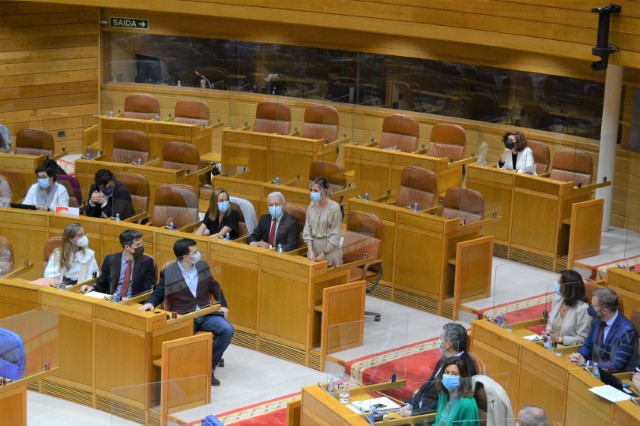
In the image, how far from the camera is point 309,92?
1580 centimetres

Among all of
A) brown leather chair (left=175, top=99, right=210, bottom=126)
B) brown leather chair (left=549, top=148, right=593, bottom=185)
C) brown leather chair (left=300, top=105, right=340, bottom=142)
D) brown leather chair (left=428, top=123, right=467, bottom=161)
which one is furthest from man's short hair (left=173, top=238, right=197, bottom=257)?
brown leather chair (left=175, top=99, right=210, bottom=126)

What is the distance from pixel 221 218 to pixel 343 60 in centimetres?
536

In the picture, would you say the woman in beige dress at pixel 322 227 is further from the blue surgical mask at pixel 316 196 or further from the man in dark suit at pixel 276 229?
the man in dark suit at pixel 276 229

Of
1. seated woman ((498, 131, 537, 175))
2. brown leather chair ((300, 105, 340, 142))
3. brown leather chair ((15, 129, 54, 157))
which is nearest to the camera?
seated woman ((498, 131, 537, 175))

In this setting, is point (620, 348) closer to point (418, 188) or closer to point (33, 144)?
point (418, 188)

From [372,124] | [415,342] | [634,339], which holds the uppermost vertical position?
[372,124]

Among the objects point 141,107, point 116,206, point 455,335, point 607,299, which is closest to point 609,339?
point 607,299

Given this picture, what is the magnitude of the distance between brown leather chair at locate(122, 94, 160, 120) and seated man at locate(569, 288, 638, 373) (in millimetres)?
8552

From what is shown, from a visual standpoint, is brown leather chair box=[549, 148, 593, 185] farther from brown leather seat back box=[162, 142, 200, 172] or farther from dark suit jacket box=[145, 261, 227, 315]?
dark suit jacket box=[145, 261, 227, 315]

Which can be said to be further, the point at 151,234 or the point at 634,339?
the point at 151,234

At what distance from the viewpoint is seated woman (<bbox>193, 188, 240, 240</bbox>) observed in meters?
10.6

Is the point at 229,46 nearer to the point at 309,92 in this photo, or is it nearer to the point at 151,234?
the point at 309,92

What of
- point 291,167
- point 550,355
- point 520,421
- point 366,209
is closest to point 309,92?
point 291,167

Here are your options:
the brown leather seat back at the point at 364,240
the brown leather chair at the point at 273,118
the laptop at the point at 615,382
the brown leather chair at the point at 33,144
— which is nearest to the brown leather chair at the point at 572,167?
the brown leather seat back at the point at 364,240
